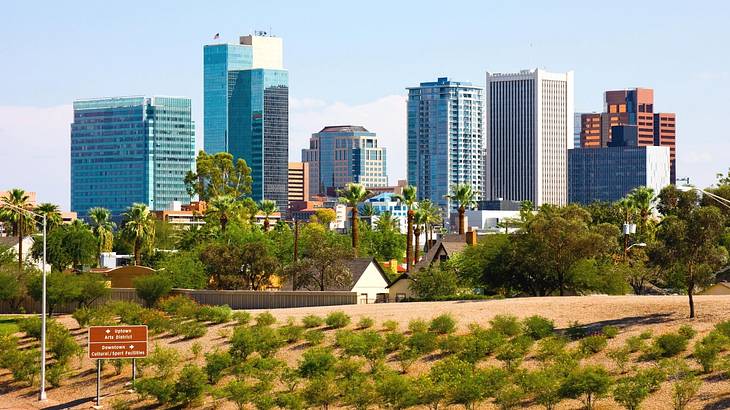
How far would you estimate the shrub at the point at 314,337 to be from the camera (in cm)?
6425

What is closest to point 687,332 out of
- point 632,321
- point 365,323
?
point 632,321

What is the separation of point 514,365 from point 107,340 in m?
16.9

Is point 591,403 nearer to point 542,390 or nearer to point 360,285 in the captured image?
point 542,390

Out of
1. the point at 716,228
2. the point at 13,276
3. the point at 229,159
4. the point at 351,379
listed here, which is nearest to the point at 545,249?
the point at 716,228

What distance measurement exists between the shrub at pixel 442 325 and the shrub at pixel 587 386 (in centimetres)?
1297

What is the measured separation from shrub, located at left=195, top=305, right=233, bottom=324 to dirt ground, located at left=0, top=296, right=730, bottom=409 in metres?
1.20

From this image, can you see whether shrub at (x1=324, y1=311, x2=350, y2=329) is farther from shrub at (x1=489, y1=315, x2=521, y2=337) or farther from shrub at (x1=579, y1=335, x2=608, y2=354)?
shrub at (x1=579, y1=335, x2=608, y2=354)

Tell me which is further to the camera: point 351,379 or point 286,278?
point 286,278

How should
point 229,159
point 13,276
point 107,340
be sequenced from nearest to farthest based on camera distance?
point 107,340
point 13,276
point 229,159

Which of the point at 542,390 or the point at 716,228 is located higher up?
the point at 716,228

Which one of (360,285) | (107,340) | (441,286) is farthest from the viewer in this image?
(360,285)

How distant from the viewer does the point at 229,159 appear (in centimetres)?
17950

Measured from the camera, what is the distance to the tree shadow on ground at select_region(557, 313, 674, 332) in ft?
196

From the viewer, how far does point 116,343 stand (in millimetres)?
60344
